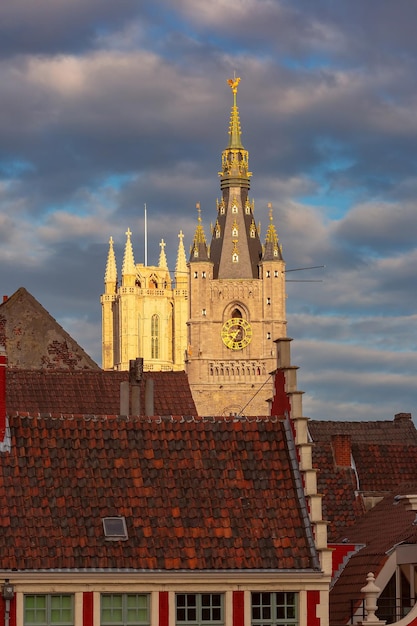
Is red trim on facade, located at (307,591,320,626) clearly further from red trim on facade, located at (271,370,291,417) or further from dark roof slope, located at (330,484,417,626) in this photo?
red trim on facade, located at (271,370,291,417)

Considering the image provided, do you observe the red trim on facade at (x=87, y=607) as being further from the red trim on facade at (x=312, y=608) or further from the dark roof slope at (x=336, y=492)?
the dark roof slope at (x=336, y=492)

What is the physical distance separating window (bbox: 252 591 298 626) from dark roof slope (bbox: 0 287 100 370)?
34831mm

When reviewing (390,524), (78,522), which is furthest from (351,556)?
(78,522)

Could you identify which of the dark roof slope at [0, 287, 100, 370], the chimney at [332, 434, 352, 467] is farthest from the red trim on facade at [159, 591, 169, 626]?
the dark roof slope at [0, 287, 100, 370]

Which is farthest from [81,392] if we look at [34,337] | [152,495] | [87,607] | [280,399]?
[87,607]

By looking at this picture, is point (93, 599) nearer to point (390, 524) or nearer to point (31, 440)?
point (31, 440)

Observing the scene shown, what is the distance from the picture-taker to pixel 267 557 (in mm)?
35188

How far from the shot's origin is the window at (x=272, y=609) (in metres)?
34.8

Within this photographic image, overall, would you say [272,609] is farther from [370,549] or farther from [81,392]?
[81,392]

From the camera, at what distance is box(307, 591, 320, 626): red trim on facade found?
1374 inches

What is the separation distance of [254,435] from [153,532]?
3029mm

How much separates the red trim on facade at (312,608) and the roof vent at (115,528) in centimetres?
316

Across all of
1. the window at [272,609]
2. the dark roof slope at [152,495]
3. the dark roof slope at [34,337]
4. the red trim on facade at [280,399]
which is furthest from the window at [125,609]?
the dark roof slope at [34,337]

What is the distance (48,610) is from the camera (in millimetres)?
33844
